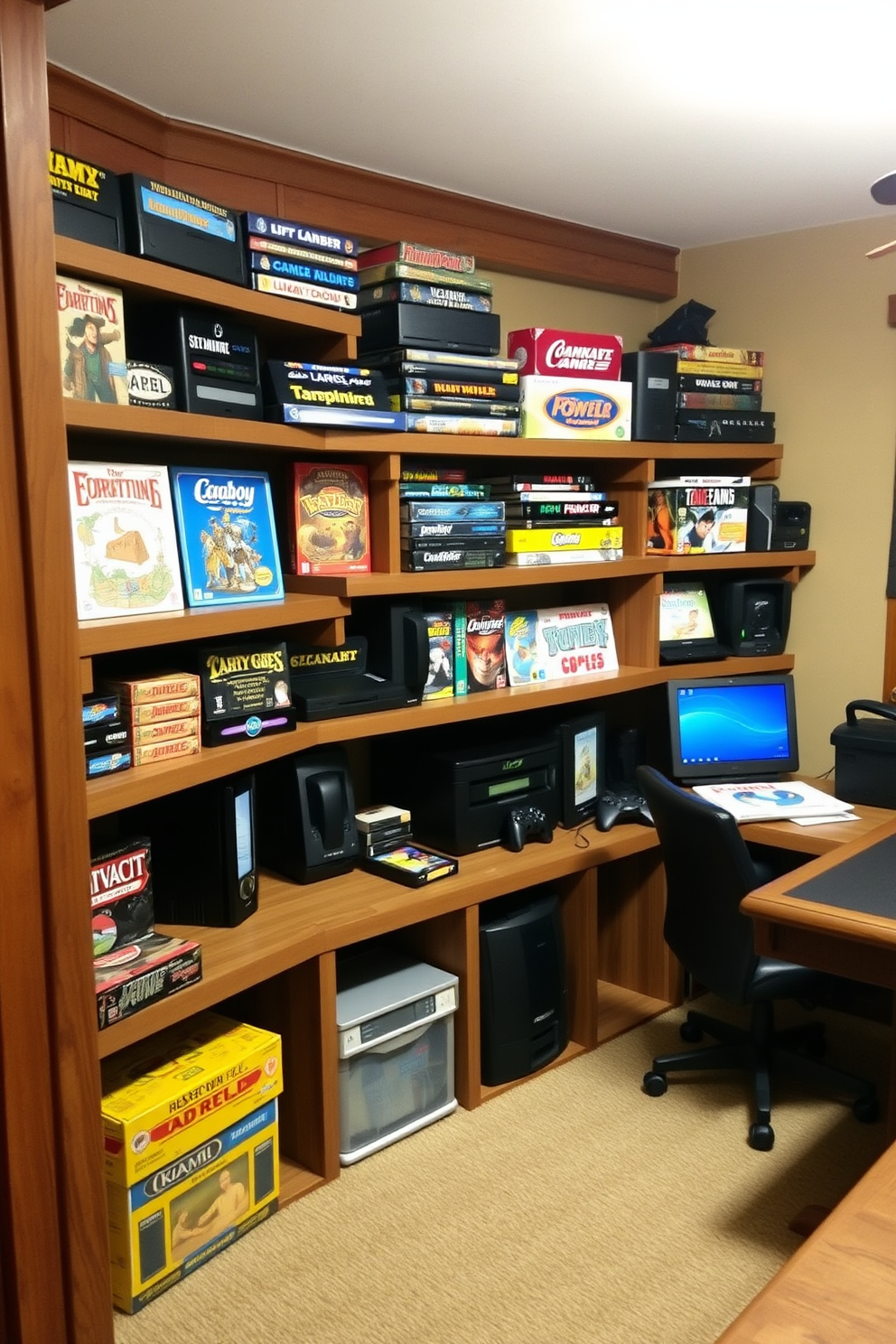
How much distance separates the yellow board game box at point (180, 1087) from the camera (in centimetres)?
209

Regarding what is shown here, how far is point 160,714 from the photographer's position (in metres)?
2.20

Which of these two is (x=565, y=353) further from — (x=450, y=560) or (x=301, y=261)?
(x=301, y=261)

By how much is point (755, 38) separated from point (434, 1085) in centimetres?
245

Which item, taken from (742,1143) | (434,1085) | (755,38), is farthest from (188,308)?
(742,1143)

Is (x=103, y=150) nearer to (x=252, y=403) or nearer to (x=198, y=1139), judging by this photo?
(x=252, y=403)

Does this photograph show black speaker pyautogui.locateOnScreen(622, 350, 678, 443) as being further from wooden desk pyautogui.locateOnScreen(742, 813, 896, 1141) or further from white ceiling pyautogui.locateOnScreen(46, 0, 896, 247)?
wooden desk pyautogui.locateOnScreen(742, 813, 896, 1141)

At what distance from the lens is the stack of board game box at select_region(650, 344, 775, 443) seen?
3.49 metres

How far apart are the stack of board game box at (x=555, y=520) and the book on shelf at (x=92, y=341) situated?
1245mm

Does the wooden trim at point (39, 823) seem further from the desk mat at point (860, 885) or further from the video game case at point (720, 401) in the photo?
the video game case at point (720, 401)

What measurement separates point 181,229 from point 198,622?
0.78 m

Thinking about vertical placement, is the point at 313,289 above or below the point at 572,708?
above

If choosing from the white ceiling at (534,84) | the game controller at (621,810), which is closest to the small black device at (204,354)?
the white ceiling at (534,84)

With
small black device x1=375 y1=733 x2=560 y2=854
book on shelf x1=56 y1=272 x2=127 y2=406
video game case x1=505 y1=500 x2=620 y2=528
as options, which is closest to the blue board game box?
book on shelf x1=56 y1=272 x2=127 y2=406

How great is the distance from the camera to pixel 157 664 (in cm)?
239
